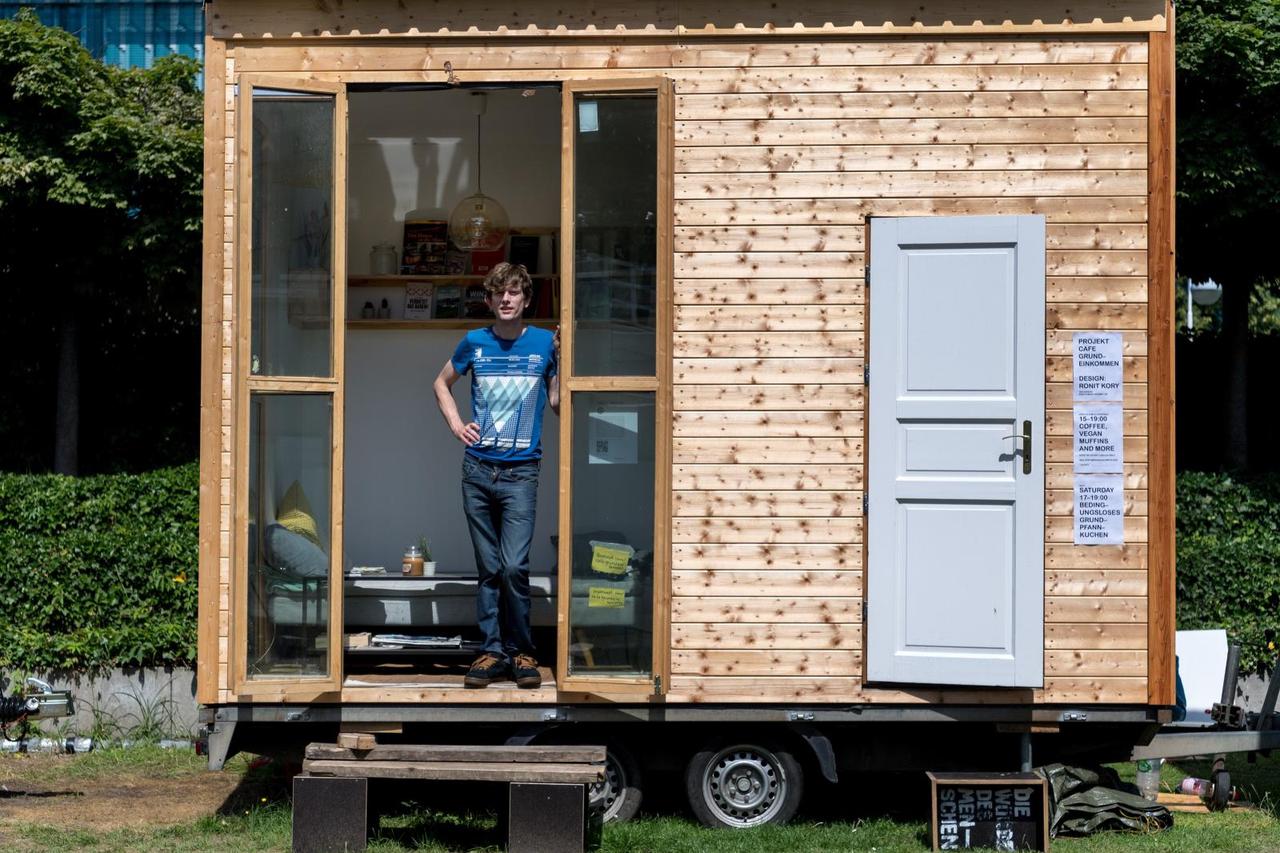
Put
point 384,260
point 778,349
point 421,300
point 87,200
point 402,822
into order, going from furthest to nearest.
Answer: point 87,200 < point 384,260 < point 421,300 < point 402,822 < point 778,349

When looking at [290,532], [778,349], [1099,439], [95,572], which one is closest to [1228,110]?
[1099,439]

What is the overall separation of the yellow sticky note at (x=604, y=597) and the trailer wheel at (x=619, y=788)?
0.65 meters

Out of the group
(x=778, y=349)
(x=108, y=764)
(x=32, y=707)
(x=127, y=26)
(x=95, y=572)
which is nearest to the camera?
(x=778, y=349)

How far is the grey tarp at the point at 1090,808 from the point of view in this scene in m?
6.64

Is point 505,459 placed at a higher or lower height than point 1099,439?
lower

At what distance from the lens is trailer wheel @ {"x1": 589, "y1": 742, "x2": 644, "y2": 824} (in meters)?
6.65

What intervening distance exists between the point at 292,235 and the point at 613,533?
1788 mm

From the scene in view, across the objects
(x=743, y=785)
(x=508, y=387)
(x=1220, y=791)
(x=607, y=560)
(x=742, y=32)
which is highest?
(x=742, y=32)

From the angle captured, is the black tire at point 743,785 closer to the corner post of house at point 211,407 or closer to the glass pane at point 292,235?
the corner post of house at point 211,407

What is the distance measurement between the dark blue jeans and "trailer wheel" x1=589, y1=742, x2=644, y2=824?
0.61 metres

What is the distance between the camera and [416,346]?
8.48 metres

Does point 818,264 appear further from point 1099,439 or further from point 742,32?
point 1099,439

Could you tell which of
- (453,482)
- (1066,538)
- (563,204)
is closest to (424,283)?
(453,482)

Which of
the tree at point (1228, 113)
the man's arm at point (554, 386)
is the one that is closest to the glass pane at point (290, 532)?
the man's arm at point (554, 386)
